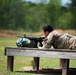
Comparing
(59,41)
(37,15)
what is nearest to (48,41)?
(59,41)

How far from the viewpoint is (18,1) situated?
82.8 m

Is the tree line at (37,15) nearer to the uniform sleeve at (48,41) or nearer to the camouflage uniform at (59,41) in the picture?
the camouflage uniform at (59,41)

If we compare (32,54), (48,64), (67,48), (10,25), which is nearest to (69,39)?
Result: (67,48)

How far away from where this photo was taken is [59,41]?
33.9 feet

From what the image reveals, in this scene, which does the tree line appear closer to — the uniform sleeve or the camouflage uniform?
the camouflage uniform

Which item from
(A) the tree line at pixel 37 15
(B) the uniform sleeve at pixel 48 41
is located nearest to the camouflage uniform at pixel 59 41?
(B) the uniform sleeve at pixel 48 41

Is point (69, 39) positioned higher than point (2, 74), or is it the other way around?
point (69, 39)

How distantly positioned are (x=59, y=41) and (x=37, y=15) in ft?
271

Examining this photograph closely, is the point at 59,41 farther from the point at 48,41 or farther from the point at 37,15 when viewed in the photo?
the point at 37,15

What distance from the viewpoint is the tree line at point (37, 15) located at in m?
72.9

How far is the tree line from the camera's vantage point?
239ft

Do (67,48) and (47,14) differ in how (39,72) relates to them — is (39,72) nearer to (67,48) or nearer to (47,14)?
(67,48)

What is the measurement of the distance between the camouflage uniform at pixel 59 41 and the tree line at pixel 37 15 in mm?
55631

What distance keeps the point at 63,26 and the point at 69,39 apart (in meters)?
72.2
